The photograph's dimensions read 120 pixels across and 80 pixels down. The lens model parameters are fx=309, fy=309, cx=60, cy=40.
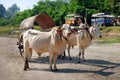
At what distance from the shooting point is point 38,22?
1648 cm

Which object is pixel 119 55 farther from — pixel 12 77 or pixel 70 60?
pixel 12 77

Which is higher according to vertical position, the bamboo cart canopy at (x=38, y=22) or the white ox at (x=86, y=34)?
the bamboo cart canopy at (x=38, y=22)

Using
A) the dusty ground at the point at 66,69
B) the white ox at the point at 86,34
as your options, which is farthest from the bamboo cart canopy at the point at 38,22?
the white ox at the point at 86,34

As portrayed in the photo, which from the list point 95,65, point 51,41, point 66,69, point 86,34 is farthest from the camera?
point 86,34

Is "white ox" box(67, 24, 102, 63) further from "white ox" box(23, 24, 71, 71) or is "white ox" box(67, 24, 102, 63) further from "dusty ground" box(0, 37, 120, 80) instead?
"white ox" box(23, 24, 71, 71)

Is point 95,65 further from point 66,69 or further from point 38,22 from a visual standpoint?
point 38,22

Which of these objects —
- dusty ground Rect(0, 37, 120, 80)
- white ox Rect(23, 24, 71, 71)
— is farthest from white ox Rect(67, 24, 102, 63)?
white ox Rect(23, 24, 71, 71)

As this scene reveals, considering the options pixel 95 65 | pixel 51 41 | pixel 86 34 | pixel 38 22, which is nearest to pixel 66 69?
pixel 51 41

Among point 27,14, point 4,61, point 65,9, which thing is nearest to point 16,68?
point 4,61

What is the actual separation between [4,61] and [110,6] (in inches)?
1616

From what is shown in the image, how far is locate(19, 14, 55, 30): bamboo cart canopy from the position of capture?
15641mm

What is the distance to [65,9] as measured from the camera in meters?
59.6

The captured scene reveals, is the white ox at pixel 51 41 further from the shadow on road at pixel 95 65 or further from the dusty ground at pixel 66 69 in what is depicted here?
the shadow on road at pixel 95 65

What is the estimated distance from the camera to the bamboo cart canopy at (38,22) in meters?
15.6
